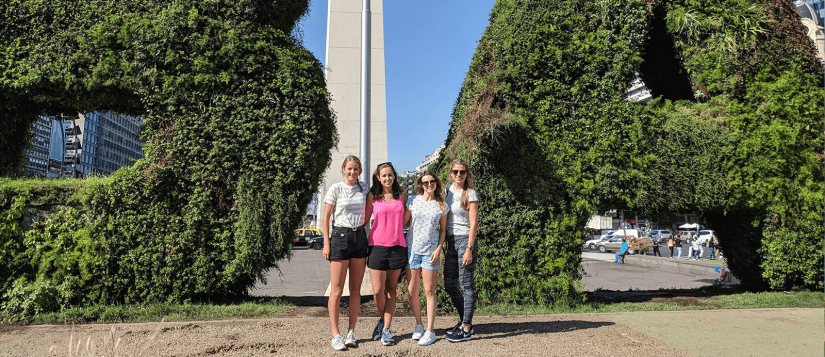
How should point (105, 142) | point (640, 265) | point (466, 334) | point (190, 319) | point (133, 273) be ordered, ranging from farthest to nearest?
point (105, 142)
point (640, 265)
point (133, 273)
point (190, 319)
point (466, 334)

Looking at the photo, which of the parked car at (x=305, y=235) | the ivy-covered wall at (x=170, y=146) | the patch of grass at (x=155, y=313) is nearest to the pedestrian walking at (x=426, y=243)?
the ivy-covered wall at (x=170, y=146)

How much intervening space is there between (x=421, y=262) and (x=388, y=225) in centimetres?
56

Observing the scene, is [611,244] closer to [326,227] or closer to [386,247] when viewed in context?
[386,247]

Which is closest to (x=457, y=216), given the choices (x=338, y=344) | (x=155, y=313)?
(x=338, y=344)

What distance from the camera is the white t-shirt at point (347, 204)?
15.6 ft

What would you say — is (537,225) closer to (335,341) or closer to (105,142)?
(335,341)

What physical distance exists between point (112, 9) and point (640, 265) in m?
21.9

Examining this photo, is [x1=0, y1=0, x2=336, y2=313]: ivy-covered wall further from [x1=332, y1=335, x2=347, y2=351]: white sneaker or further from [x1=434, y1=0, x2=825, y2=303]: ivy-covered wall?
[x1=434, y1=0, x2=825, y2=303]: ivy-covered wall

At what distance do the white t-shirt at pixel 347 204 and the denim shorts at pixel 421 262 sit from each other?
69 centimetres

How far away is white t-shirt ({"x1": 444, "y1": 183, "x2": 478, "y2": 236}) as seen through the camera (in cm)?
511

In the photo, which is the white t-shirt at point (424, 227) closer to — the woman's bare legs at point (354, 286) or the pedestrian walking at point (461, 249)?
the pedestrian walking at point (461, 249)

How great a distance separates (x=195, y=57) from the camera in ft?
22.0

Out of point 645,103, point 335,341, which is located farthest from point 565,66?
point 335,341

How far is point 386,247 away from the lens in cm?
480
